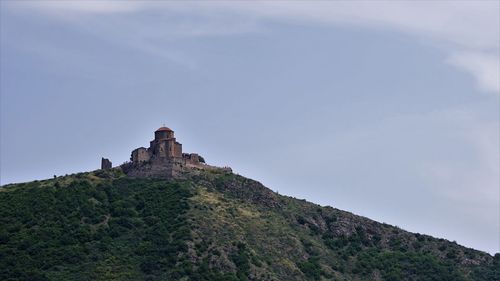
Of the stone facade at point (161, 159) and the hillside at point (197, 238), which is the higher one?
the stone facade at point (161, 159)

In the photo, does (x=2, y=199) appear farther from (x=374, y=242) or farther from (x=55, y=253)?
(x=374, y=242)

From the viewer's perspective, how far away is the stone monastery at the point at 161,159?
155 meters

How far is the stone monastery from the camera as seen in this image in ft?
508

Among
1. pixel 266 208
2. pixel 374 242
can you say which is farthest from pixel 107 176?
pixel 374 242

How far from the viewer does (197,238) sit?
458ft

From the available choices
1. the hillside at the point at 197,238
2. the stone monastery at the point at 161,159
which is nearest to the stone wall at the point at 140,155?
the stone monastery at the point at 161,159

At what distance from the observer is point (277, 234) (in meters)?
147

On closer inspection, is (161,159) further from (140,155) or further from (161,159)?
(140,155)

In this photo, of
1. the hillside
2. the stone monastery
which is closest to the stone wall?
the stone monastery

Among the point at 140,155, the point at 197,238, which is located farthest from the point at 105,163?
the point at 197,238

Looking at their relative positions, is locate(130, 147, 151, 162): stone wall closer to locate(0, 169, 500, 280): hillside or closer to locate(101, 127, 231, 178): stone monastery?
locate(101, 127, 231, 178): stone monastery

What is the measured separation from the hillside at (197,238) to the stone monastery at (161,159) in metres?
1.40

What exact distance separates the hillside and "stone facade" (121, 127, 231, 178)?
1.40 m

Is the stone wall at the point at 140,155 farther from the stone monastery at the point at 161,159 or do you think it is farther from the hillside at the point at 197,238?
the hillside at the point at 197,238
